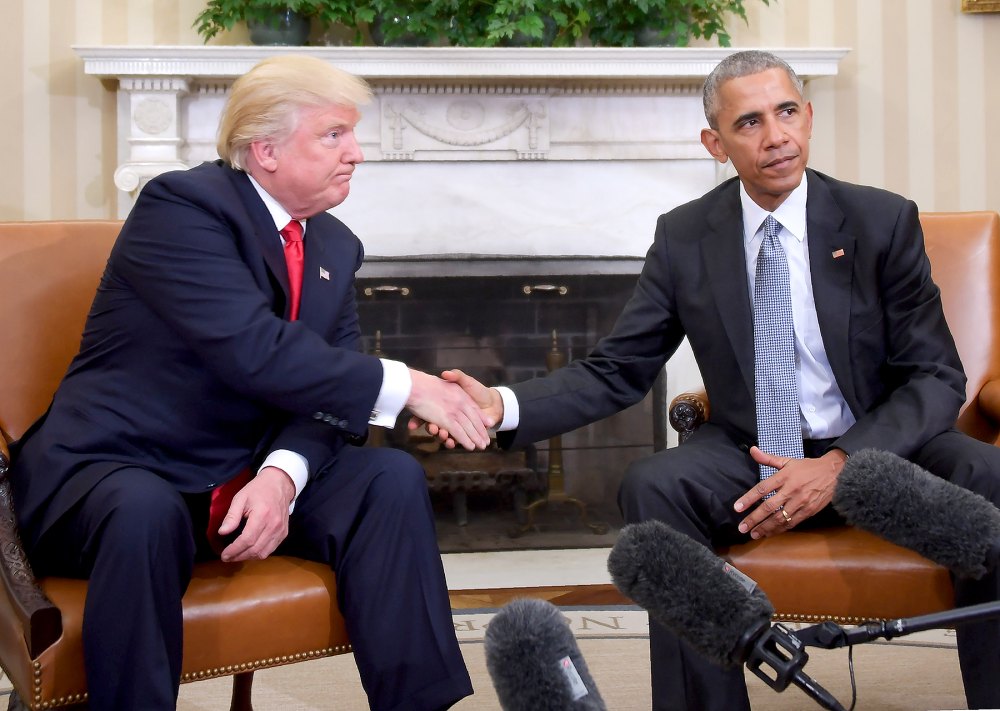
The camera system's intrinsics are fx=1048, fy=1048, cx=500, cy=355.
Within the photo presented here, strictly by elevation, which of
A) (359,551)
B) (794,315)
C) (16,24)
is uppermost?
(16,24)

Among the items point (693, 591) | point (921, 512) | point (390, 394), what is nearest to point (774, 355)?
point (390, 394)

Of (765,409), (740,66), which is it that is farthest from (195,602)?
(740,66)

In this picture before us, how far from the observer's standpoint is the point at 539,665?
2.71 feet

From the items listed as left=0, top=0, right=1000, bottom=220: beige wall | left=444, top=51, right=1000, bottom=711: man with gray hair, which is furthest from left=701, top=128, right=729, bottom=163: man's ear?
left=0, top=0, right=1000, bottom=220: beige wall

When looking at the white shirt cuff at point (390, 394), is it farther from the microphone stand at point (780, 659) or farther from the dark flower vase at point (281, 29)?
the dark flower vase at point (281, 29)

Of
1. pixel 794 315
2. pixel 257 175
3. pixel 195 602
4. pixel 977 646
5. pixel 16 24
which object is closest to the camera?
pixel 195 602

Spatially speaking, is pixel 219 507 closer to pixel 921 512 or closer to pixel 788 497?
pixel 788 497

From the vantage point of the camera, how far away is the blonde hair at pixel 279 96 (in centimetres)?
189

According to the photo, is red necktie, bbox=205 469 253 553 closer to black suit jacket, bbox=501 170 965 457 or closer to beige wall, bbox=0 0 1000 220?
black suit jacket, bbox=501 170 965 457

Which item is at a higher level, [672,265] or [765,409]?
[672,265]

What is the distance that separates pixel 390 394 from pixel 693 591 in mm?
1068

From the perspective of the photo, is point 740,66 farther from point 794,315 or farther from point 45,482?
point 45,482

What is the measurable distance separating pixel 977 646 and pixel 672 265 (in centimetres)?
93

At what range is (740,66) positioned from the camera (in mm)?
2176
